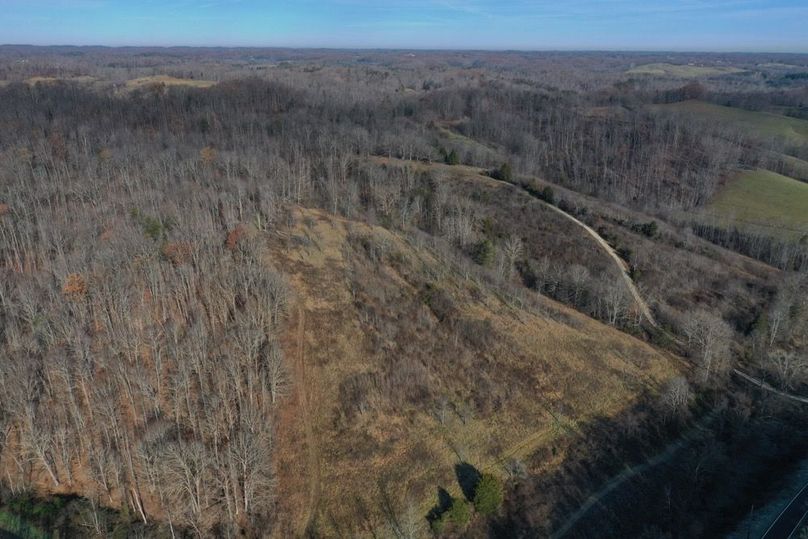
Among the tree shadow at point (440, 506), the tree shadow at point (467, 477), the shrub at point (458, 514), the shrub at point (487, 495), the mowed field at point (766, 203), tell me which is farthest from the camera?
the mowed field at point (766, 203)

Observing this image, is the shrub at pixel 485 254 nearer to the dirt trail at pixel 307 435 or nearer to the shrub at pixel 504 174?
the dirt trail at pixel 307 435

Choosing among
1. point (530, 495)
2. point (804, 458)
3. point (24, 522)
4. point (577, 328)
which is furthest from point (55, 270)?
point (804, 458)

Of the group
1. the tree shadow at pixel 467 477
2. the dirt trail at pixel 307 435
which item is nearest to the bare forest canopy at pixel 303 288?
the dirt trail at pixel 307 435

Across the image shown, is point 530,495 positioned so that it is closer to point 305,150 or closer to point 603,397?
point 603,397

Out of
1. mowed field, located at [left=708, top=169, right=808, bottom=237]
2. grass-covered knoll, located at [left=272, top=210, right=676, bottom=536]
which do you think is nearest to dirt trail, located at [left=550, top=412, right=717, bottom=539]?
grass-covered knoll, located at [left=272, top=210, right=676, bottom=536]

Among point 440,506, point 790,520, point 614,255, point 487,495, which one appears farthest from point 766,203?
point 440,506

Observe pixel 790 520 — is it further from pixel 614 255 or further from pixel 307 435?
pixel 614 255

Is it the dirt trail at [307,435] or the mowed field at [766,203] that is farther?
the mowed field at [766,203]
